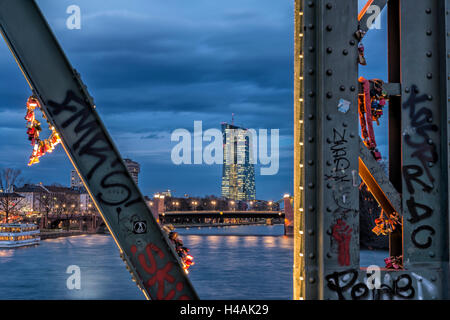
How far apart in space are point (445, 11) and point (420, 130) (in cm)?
87

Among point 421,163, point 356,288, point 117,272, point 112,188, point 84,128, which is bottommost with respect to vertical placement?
point 117,272

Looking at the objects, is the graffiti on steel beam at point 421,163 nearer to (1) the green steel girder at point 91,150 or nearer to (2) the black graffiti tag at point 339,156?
(2) the black graffiti tag at point 339,156

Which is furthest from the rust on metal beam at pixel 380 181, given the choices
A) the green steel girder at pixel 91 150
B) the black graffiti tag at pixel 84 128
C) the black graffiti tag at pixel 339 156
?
the black graffiti tag at pixel 84 128

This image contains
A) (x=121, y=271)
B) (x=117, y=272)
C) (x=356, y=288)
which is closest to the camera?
(x=356, y=288)

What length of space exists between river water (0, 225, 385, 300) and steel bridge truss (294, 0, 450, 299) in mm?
41752

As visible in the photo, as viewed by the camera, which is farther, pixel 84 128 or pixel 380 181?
pixel 380 181

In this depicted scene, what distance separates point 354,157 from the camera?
3.60 metres

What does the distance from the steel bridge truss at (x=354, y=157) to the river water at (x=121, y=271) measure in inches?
1644

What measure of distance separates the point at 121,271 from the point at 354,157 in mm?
64098

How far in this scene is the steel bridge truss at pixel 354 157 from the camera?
3557 mm

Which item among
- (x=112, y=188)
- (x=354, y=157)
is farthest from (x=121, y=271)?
(x=354, y=157)

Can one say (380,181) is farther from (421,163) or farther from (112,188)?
(112,188)

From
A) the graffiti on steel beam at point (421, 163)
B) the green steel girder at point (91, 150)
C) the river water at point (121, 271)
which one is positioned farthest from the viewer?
the river water at point (121, 271)
